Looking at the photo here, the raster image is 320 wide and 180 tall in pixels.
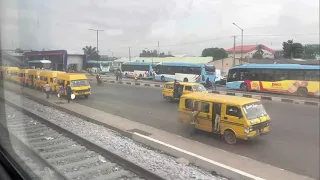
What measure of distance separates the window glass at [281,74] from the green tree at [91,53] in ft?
11.6

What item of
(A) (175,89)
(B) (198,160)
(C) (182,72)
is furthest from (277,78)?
(A) (175,89)

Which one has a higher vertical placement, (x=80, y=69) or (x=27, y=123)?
(x=80, y=69)

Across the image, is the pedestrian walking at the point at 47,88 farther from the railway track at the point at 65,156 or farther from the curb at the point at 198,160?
the curb at the point at 198,160

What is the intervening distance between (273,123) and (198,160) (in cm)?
102

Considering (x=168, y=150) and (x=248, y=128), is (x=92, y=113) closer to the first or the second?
(x=168, y=150)

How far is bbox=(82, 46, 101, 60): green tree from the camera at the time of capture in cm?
577

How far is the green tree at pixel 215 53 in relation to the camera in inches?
128

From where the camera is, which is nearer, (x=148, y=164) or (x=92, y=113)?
(x=148, y=164)

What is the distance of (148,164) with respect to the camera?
3928 mm

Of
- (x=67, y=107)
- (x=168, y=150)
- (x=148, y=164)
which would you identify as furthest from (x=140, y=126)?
(x=67, y=107)

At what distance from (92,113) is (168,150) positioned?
2.57 meters

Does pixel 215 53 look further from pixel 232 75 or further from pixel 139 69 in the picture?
pixel 139 69

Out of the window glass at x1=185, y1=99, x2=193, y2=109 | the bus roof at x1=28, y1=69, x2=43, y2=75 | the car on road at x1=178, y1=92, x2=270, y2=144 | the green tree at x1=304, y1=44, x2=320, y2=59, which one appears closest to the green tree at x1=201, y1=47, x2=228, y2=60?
the car on road at x1=178, y1=92, x2=270, y2=144

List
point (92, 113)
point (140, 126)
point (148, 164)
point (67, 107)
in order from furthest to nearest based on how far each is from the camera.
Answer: point (67, 107), point (92, 113), point (140, 126), point (148, 164)
